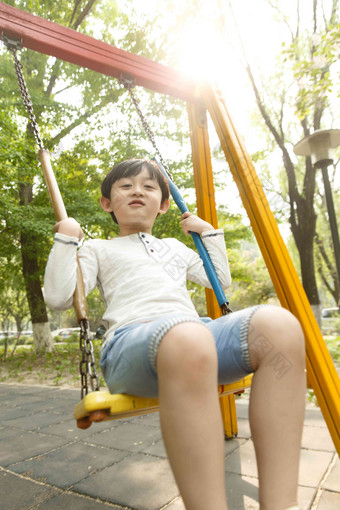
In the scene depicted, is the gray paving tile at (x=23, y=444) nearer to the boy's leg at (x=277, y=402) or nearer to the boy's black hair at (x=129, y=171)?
the boy's black hair at (x=129, y=171)

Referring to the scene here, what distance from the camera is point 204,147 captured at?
228cm

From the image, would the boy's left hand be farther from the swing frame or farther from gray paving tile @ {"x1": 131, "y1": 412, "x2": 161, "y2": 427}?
gray paving tile @ {"x1": 131, "y1": 412, "x2": 161, "y2": 427}

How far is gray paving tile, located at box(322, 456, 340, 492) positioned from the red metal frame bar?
6.55ft

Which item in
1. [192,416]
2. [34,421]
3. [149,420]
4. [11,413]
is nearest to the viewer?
[192,416]

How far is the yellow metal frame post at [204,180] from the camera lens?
2.22 m

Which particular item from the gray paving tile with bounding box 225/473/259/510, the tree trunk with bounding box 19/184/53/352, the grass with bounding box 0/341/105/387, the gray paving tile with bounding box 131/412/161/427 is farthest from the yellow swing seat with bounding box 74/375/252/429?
the tree trunk with bounding box 19/184/53/352

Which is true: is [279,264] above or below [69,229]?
below

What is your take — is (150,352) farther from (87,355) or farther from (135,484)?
(135,484)

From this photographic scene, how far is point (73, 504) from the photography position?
1.62 m

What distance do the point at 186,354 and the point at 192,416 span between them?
0.43ft

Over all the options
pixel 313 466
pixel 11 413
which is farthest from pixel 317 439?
pixel 11 413

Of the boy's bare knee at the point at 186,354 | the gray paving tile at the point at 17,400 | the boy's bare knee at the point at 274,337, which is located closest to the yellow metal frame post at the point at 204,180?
the boy's bare knee at the point at 274,337

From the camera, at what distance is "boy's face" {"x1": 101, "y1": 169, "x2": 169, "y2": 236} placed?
1.54 metres

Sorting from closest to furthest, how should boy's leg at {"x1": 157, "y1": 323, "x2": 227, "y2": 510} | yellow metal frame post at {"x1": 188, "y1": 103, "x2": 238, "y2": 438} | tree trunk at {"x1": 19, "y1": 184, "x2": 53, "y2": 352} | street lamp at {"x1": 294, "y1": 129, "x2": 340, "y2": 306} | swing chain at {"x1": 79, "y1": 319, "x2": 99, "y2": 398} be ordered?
boy's leg at {"x1": 157, "y1": 323, "x2": 227, "y2": 510} → swing chain at {"x1": 79, "y1": 319, "x2": 99, "y2": 398} → yellow metal frame post at {"x1": 188, "y1": 103, "x2": 238, "y2": 438} → street lamp at {"x1": 294, "y1": 129, "x2": 340, "y2": 306} → tree trunk at {"x1": 19, "y1": 184, "x2": 53, "y2": 352}
